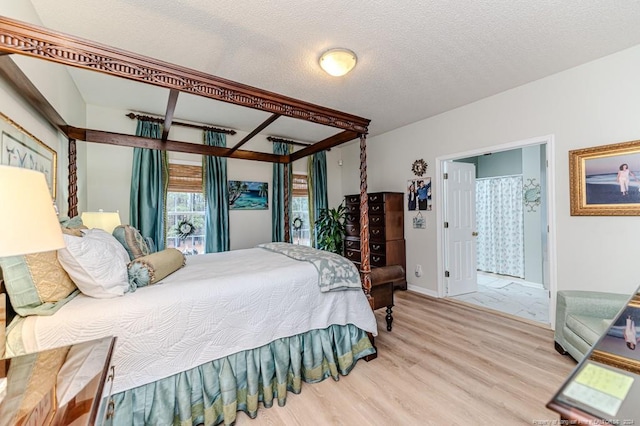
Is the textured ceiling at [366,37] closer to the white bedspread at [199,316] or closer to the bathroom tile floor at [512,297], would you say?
the white bedspread at [199,316]

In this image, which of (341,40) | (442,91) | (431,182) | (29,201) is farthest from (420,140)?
(29,201)

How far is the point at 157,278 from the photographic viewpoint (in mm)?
1685

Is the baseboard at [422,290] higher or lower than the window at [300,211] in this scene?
lower

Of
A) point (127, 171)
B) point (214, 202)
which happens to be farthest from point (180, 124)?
point (214, 202)

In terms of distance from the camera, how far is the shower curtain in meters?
4.91

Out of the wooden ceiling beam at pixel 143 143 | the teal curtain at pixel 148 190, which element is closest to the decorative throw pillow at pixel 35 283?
the wooden ceiling beam at pixel 143 143

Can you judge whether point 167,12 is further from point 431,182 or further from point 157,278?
point 431,182

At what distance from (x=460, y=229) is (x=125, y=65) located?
4.28 m

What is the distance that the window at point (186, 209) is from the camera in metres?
3.93

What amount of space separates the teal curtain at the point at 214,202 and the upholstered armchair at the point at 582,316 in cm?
402

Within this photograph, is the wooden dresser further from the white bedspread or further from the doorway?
the white bedspread

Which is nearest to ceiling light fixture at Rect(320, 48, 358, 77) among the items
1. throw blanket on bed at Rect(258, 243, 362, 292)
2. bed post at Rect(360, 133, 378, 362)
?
bed post at Rect(360, 133, 378, 362)

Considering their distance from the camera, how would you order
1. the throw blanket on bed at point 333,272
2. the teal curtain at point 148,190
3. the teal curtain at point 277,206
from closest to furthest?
the throw blanket on bed at point 333,272, the teal curtain at point 148,190, the teal curtain at point 277,206

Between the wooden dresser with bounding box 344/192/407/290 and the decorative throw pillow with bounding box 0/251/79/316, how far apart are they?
3.67m
